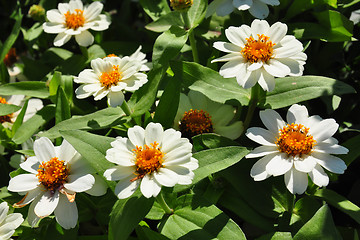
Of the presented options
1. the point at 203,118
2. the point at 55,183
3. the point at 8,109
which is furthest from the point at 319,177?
the point at 8,109

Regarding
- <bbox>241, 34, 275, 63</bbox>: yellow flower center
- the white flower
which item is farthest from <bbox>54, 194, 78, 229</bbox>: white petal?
<bbox>241, 34, 275, 63</bbox>: yellow flower center

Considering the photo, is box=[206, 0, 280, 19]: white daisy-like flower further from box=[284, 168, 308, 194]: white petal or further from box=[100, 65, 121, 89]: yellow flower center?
box=[284, 168, 308, 194]: white petal

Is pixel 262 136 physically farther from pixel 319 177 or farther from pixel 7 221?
pixel 7 221

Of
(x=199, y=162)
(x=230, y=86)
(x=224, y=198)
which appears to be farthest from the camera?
(x=230, y=86)

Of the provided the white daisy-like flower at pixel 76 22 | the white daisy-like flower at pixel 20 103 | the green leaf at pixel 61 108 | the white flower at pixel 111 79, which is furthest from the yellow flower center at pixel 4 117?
the white flower at pixel 111 79

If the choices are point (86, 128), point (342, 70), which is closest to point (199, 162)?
point (86, 128)

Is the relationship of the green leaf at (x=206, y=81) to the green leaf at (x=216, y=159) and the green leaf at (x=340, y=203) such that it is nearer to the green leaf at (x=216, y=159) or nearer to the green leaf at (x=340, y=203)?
the green leaf at (x=216, y=159)

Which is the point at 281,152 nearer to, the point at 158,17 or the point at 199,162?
the point at 199,162
